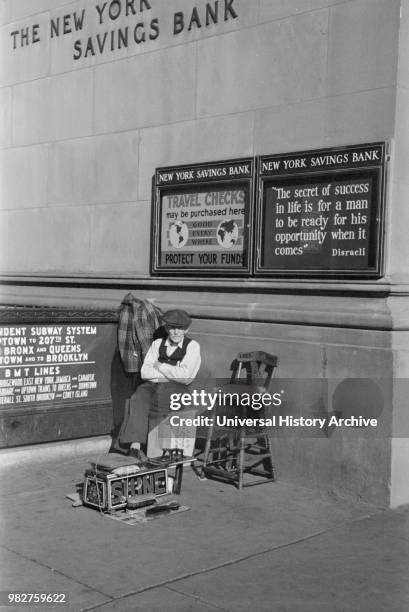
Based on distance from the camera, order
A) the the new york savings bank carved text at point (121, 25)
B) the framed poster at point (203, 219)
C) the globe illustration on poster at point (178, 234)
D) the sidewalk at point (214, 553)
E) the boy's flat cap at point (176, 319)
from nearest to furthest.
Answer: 1. the sidewalk at point (214, 553)
2. the boy's flat cap at point (176, 319)
3. the framed poster at point (203, 219)
4. the the new york savings bank carved text at point (121, 25)
5. the globe illustration on poster at point (178, 234)

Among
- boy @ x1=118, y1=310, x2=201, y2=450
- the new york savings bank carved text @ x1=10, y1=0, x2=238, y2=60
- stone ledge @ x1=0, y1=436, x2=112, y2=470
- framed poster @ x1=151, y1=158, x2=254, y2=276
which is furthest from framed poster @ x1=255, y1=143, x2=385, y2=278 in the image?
stone ledge @ x1=0, y1=436, x2=112, y2=470

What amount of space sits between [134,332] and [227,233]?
1.34 m

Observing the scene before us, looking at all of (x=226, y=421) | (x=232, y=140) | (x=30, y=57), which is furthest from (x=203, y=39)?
(x=226, y=421)

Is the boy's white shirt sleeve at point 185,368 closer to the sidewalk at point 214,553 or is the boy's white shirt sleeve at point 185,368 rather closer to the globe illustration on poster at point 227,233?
the sidewalk at point 214,553

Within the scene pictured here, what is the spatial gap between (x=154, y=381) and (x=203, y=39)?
3.51 metres

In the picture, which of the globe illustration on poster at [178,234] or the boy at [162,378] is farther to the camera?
the globe illustration on poster at [178,234]

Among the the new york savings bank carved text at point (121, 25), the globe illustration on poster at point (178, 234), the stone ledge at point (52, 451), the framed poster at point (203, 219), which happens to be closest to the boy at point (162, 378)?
the stone ledge at point (52, 451)

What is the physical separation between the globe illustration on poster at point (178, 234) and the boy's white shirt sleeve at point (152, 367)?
1347 mm

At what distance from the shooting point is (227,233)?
7.96 m

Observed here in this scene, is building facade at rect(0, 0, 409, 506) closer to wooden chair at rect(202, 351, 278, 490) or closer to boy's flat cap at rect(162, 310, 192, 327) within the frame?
wooden chair at rect(202, 351, 278, 490)

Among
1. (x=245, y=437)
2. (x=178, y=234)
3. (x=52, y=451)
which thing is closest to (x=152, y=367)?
(x=245, y=437)

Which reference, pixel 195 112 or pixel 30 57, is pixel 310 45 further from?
pixel 30 57

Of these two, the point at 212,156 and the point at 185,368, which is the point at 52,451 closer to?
the point at 185,368

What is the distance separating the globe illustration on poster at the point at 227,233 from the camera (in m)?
7.89
